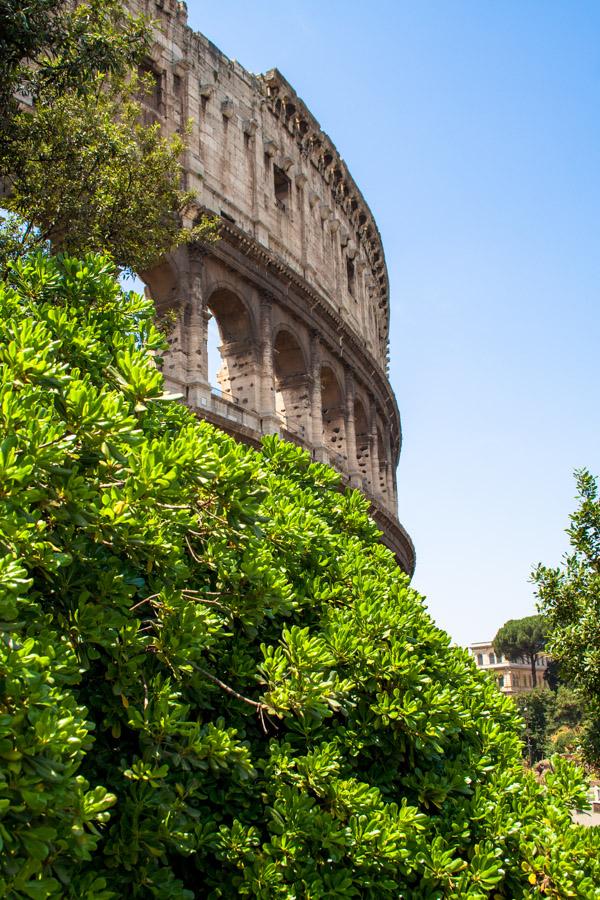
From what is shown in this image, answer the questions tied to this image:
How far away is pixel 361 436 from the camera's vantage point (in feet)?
105

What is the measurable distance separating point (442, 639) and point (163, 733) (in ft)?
9.42

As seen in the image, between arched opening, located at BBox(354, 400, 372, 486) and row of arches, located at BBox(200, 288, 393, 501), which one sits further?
arched opening, located at BBox(354, 400, 372, 486)

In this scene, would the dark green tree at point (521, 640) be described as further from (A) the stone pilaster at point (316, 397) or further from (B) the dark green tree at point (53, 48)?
(B) the dark green tree at point (53, 48)

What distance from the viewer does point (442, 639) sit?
670cm

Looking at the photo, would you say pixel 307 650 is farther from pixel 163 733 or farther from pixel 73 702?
pixel 73 702

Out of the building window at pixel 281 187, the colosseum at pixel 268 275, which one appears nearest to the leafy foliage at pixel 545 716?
the colosseum at pixel 268 275

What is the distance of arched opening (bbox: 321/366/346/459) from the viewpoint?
29078 mm

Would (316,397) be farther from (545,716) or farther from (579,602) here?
(545,716)

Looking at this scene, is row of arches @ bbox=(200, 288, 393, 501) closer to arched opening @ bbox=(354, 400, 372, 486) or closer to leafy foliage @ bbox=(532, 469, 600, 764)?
arched opening @ bbox=(354, 400, 372, 486)

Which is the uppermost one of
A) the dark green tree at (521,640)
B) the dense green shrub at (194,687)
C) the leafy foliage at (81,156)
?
the leafy foliage at (81,156)

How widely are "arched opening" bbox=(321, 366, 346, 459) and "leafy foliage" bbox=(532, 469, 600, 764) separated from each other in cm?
1584

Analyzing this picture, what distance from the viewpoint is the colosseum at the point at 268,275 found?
22172 millimetres

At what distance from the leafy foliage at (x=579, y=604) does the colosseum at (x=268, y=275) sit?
8957mm

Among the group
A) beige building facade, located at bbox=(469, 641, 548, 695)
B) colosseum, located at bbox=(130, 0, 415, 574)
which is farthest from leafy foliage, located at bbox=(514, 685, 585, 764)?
colosseum, located at bbox=(130, 0, 415, 574)
